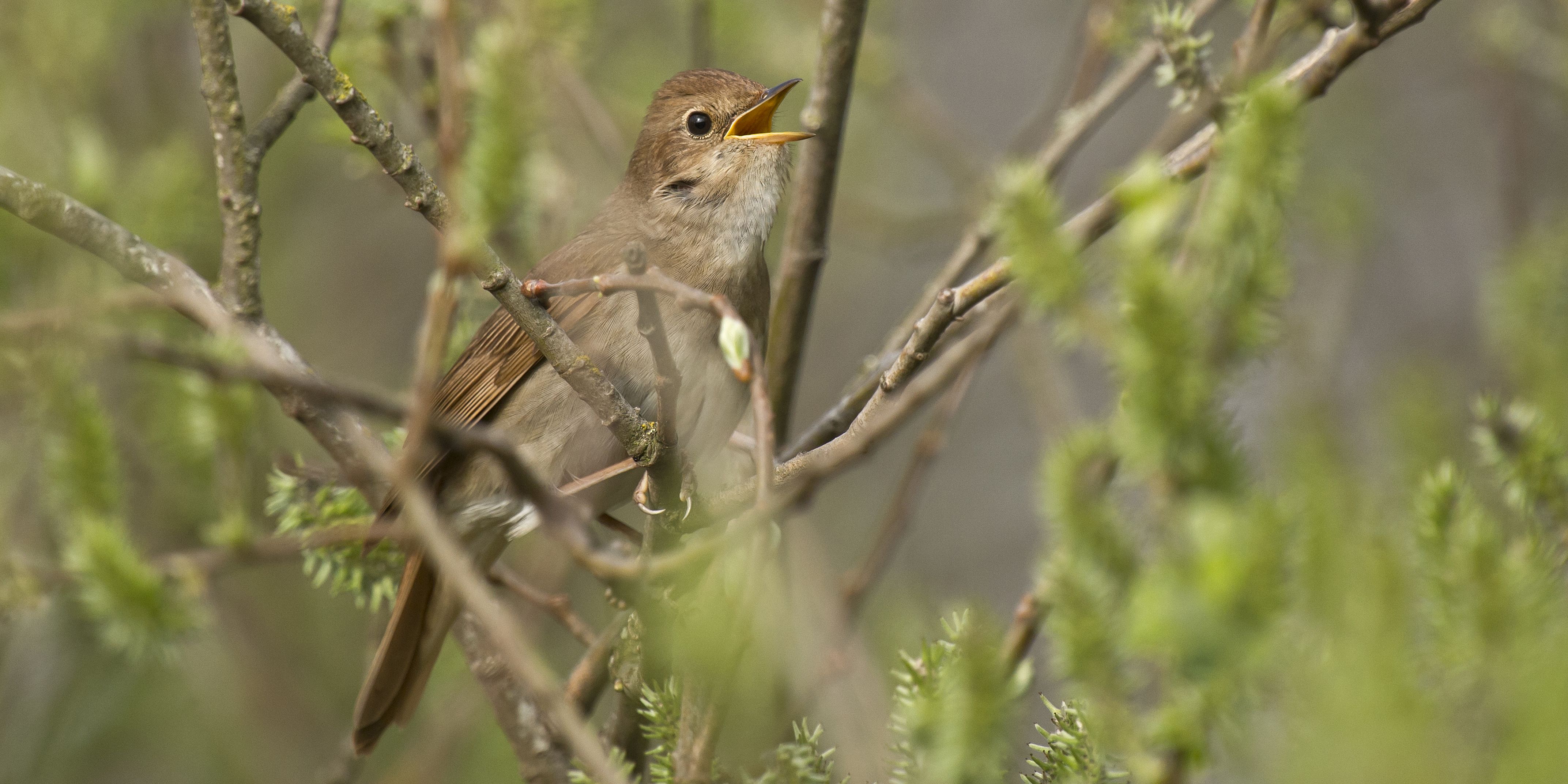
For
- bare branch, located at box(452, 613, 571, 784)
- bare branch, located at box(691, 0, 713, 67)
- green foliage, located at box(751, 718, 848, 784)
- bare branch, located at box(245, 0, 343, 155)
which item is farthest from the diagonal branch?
bare branch, located at box(691, 0, 713, 67)

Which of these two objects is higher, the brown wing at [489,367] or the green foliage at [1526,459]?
the brown wing at [489,367]

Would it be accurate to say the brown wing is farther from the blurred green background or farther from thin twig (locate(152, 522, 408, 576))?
thin twig (locate(152, 522, 408, 576))

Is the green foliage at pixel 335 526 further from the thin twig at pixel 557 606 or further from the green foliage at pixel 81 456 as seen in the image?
the green foliage at pixel 81 456

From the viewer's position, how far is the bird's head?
378 centimetres

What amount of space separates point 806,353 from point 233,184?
6088 millimetres

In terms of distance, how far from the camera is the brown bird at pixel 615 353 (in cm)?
333

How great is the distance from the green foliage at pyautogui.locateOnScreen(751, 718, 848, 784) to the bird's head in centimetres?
207

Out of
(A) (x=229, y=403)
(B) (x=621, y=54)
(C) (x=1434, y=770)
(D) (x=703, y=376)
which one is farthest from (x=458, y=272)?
(B) (x=621, y=54)

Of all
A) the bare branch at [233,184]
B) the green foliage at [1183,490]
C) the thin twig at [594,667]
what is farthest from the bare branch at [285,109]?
the green foliage at [1183,490]

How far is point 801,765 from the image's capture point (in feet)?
5.99

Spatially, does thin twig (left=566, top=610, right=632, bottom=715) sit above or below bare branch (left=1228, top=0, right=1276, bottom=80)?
below

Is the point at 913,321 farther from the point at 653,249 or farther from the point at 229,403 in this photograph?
the point at 229,403

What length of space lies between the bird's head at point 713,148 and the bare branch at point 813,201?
23cm

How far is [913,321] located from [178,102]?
13.8 ft
